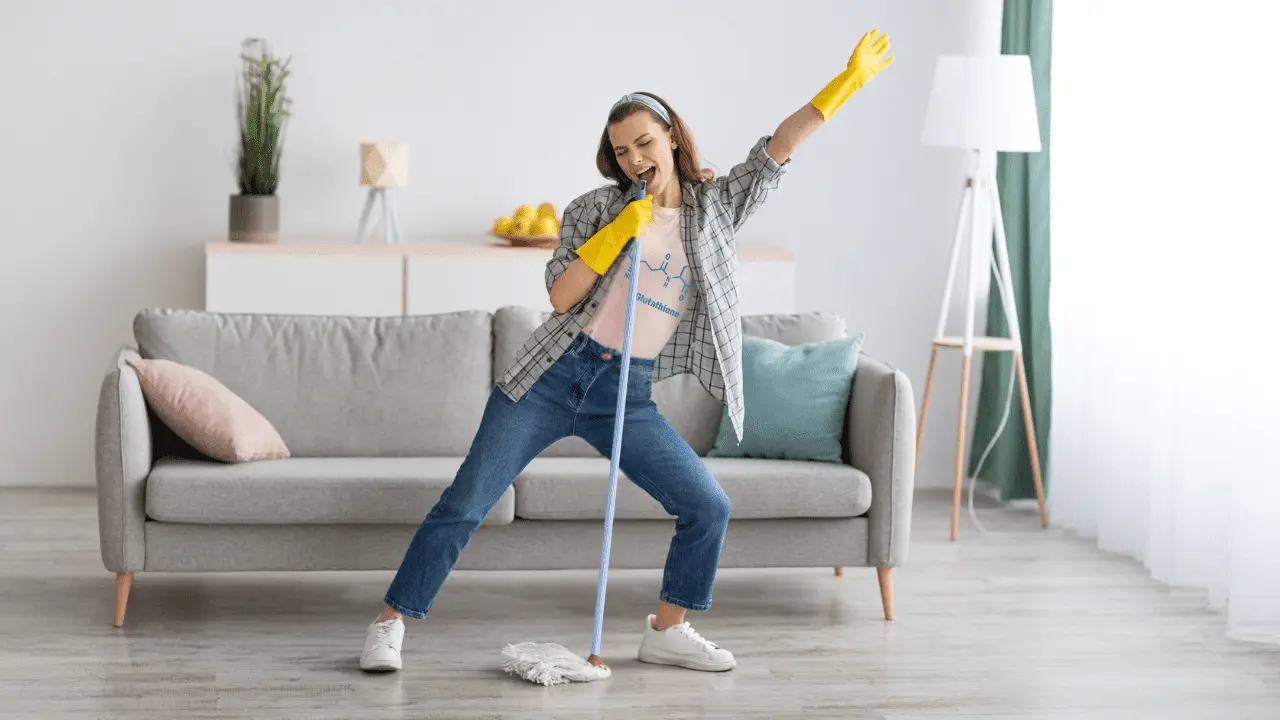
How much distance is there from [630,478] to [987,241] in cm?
257

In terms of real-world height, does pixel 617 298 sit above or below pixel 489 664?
above

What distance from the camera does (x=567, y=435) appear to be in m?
3.06

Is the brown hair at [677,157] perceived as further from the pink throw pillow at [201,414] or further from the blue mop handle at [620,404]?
the pink throw pillow at [201,414]

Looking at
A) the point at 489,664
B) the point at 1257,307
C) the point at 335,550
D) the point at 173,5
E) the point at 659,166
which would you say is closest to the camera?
the point at 659,166

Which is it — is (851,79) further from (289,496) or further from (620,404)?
(289,496)

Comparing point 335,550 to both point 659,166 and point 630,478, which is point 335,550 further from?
point 659,166

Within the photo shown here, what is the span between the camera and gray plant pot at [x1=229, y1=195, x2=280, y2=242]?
4801 mm

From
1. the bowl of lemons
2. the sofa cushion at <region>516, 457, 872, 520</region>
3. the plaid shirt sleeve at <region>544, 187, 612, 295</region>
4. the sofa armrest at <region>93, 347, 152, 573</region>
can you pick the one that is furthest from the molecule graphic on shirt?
the bowl of lemons

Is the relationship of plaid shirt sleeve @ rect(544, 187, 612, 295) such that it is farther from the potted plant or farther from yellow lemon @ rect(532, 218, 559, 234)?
the potted plant

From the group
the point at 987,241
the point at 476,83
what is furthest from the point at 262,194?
the point at 987,241

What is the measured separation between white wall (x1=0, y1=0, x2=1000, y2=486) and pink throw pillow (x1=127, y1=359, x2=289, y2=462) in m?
1.71

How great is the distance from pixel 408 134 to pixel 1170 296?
2624 mm

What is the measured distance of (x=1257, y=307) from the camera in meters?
3.63

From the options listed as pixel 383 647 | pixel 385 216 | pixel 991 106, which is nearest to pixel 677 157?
pixel 383 647
